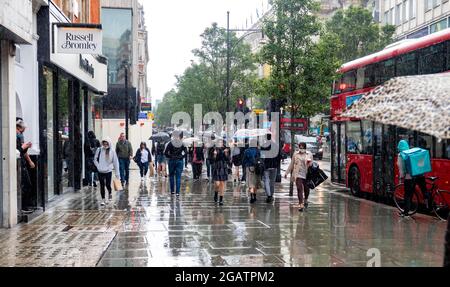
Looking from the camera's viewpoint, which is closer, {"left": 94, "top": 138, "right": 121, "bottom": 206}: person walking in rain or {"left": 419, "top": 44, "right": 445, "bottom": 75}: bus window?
{"left": 419, "top": 44, "right": 445, "bottom": 75}: bus window

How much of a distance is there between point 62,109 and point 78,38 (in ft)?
12.1

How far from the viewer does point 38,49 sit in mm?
13312

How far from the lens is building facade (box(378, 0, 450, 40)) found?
4509cm

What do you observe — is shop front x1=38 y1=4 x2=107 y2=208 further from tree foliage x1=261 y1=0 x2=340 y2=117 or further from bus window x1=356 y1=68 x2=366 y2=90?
bus window x1=356 y1=68 x2=366 y2=90

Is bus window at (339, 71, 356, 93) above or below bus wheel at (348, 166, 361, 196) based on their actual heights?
above

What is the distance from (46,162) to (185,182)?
8.74 metres

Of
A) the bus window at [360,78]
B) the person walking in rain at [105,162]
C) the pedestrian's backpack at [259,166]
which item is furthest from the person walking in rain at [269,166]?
the person walking in rain at [105,162]

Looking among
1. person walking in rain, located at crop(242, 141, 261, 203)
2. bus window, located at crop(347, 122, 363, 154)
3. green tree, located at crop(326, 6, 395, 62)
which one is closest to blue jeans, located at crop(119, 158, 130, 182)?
person walking in rain, located at crop(242, 141, 261, 203)

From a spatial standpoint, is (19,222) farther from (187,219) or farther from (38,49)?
(38,49)

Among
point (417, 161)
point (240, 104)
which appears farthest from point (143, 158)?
point (417, 161)

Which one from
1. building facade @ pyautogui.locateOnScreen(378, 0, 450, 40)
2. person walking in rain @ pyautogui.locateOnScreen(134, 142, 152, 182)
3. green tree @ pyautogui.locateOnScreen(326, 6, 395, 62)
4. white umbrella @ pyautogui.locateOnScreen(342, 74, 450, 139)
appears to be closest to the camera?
white umbrella @ pyautogui.locateOnScreen(342, 74, 450, 139)

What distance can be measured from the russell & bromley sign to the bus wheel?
7854mm

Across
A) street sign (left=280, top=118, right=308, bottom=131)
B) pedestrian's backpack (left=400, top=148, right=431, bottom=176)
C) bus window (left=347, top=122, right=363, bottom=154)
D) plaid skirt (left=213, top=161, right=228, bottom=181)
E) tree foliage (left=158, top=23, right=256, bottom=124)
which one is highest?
tree foliage (left=158, top=23, right=256, bottom=124)
